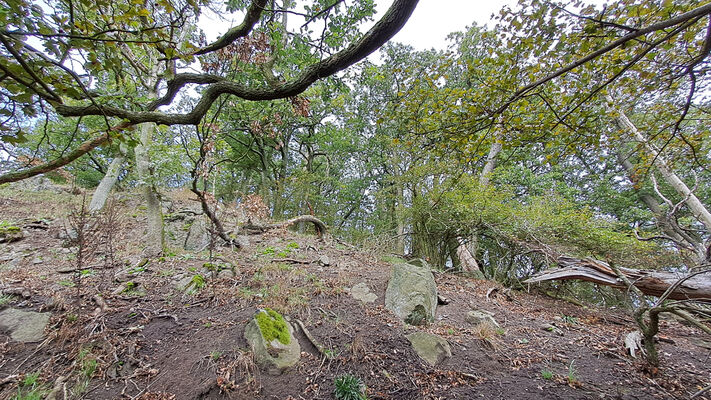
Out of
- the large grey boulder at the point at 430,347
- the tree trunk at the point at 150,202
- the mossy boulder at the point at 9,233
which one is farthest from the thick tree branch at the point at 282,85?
the mossy boulder at the point at 9,233

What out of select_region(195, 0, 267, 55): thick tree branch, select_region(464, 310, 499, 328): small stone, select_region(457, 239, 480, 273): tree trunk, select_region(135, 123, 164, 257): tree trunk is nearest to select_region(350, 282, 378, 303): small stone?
select_region(464, 310, 499, 328): small stone

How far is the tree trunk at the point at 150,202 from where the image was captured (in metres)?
5.06

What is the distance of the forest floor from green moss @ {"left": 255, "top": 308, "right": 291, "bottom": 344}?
0.76ft

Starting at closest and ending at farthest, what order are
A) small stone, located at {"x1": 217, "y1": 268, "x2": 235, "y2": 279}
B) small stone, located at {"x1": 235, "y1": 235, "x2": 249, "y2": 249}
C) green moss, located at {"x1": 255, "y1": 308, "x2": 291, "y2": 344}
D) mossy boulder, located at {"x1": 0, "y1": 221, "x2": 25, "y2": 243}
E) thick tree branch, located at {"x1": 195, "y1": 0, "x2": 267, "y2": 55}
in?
thick tree branch, located at {"x1": 195, "y1": 0, "x2": 267, "y2": 55} < green moss, located at {"x1": 255, "y1": 308, "x2": 291, "y2": 344} < small stone, located at {"x1": 217, "y1": 268, "x2": 235, "y2": 279} < mossy boulder, located at {"x1": 0, "y1": 221, "x2": 25, "y2": 243} < small stone, located at {"x1": 235, "y1": 235, "x2": 249, "y2": 249}

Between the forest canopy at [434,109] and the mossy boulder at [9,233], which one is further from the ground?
the forest canopy at [434,109]

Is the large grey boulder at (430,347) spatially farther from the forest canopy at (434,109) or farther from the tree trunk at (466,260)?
the tree trunk at (466,260)

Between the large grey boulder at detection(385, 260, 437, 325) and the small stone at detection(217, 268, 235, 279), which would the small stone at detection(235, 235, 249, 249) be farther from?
the large grey boulder at detection(385, 260, 437, 325)

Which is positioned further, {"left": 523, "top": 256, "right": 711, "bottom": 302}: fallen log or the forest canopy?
{"left": 523, "top": 256, "right": 711, "bottom": 302}: fallen log

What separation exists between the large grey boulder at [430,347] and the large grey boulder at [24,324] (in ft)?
13.0

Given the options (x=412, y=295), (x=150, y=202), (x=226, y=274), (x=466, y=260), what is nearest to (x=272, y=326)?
(x=226, y=274)

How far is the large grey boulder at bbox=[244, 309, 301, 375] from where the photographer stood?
8.18 ft

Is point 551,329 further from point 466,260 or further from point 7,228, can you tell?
point 7,228

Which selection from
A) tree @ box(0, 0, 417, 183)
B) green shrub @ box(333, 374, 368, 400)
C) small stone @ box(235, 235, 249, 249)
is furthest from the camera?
small stone @ box(235, 235, 249, 249)

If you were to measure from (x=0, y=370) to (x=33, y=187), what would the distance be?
14.2 meters
